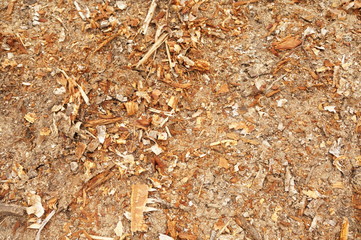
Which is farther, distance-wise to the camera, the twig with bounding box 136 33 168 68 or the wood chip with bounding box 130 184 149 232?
the twig with bounding box 136 33 168 68

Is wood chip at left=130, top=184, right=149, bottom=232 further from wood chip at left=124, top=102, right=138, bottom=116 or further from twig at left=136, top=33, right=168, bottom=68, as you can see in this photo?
twig at left=136, top=33, right=168, bottom=68

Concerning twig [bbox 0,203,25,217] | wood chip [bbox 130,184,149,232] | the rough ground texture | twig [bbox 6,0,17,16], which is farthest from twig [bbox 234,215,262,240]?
twig [bbox 6,0,17,16]

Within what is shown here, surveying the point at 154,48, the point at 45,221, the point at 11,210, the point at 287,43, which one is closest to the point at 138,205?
the point at 45,221

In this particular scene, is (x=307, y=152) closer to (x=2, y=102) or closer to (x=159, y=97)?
(x=159, y=97)

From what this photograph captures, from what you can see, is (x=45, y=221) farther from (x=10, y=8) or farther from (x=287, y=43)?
(x=287, y=43)

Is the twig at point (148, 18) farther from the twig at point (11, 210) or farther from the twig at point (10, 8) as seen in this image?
the twig at point (11, 210)

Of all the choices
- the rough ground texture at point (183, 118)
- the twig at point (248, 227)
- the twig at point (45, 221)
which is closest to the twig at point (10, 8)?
the rough ground texture at point (183, 118)

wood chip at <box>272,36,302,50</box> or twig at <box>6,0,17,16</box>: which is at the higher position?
wood chip at <box>272,36,302,50</box>
